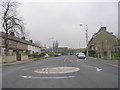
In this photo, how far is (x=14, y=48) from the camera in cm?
7906

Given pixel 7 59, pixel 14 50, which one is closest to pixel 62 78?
pixel 7 59

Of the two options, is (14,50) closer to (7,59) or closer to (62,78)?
(7,59)

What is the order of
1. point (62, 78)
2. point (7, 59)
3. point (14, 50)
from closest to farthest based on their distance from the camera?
point (62, 78), point (7, 59), point (14, 50)

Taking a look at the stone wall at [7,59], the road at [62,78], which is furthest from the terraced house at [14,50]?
the road at [62,78]

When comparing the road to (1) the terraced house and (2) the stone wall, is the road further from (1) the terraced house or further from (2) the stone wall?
(1) the terraced house

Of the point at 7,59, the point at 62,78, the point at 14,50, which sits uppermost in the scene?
the point at 14,50

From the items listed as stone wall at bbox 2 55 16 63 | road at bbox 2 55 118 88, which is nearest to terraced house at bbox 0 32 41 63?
stone wall at bbox 2 55 16 63

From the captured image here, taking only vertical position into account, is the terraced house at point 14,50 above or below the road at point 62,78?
above

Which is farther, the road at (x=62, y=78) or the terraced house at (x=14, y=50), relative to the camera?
the terraced house at (x=14, y=50)

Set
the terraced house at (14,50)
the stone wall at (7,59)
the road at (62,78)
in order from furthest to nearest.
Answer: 1. the terraced house at (14,50)
2. the stone wall at (7,59)
3. the road at (62,78)

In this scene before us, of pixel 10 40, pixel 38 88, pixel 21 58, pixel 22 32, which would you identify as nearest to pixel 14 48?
pixel 10 40

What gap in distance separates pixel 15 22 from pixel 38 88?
41.4 metres

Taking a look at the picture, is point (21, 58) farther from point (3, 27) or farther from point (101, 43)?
point (101, 43)

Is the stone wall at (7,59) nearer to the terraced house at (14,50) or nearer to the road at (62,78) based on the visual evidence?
the terraced house at (14,50)
